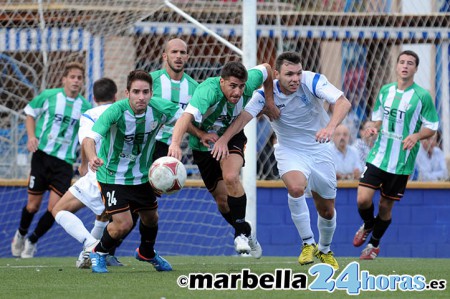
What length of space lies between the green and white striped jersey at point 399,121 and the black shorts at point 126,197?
11.6 ft

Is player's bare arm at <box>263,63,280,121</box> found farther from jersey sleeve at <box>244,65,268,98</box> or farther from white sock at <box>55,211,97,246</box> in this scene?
white sock at <box>55,211,97,246</box>

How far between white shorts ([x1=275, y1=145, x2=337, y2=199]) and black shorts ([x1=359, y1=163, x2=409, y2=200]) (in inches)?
84.7

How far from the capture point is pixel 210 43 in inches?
560

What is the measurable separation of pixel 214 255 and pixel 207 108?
506 cm

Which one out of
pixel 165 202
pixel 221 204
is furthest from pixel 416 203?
pixel 221 204

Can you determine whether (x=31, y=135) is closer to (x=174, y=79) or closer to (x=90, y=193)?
(x=90, y=193)

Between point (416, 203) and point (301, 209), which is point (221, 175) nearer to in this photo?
point (301, 209)

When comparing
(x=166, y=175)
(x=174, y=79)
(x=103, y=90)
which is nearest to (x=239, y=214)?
(x=166, y=175)

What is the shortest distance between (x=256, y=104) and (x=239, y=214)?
3.14 ft

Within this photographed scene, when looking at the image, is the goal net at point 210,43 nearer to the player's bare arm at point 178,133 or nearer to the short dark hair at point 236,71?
the short dark hair at point 236,71

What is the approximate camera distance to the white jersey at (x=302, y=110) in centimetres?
955

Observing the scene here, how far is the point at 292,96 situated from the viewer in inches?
381

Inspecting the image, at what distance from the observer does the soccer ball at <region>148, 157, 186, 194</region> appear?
27.8 ft

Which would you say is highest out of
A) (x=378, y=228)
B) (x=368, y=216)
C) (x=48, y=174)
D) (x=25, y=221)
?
(x=48, y=174)
